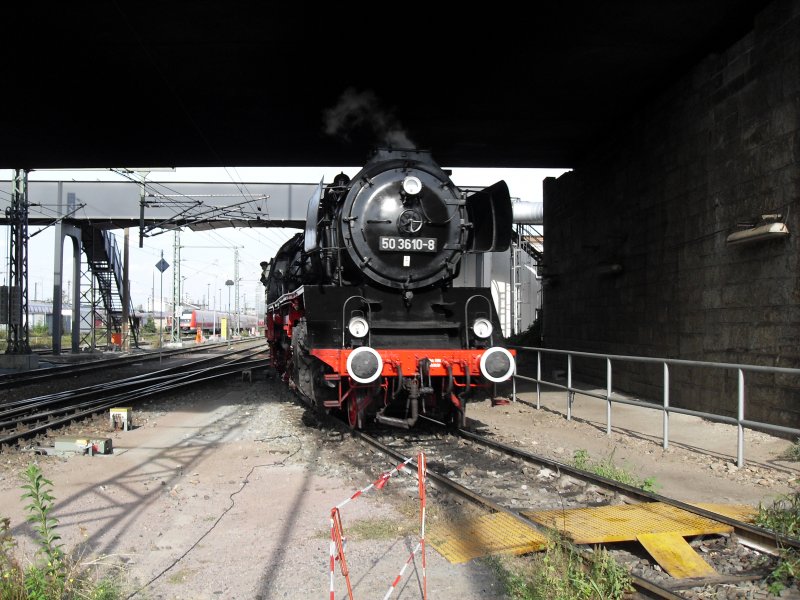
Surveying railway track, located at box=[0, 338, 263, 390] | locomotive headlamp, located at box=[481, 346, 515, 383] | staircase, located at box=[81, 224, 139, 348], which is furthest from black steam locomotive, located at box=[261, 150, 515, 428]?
staircase, located at box=[81, 224, 139, 348]

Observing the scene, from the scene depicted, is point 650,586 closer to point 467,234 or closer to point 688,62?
point 467,234

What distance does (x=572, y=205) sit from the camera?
15.6 metres

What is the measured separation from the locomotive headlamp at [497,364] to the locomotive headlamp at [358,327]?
140 cm

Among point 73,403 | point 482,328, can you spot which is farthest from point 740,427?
point 73,403

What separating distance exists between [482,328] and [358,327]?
5.07 ft

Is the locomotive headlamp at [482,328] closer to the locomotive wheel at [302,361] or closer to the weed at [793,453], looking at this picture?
the locomotive wheel at [302,361]

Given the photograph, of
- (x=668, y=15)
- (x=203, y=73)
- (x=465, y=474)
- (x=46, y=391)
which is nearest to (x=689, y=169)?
(x=668, y=15)

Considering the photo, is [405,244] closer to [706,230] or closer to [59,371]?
[706,230]

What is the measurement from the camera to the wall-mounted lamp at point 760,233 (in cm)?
780

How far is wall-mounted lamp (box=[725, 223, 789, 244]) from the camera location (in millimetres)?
7805

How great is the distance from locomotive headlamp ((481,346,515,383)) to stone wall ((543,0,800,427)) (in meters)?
3.51

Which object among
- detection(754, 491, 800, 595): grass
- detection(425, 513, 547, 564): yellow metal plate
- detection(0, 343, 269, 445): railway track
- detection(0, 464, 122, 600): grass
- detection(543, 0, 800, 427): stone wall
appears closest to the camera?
detection(0, 464, 122, 600): grass

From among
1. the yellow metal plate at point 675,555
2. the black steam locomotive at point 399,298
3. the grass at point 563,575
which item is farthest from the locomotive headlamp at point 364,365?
the yellow metal plate at point 675,555

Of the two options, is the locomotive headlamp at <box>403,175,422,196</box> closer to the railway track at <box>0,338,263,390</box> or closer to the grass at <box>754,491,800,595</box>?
the grass at <box>754,491,800,595</box>
